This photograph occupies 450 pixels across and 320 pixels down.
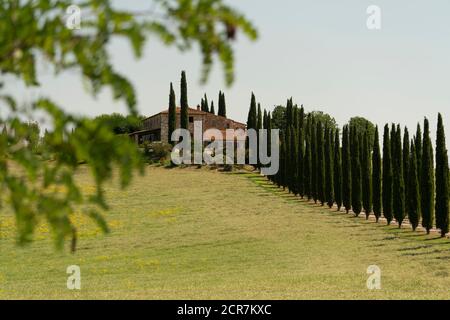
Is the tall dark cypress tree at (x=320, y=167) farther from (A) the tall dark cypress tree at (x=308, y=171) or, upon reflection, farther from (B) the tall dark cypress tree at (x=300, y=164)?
(B) the tall dark cypress tree at (x=300, y=164)

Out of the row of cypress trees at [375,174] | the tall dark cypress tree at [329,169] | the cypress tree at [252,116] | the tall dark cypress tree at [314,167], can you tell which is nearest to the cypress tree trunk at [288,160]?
the row of cypress trees at [375,174]

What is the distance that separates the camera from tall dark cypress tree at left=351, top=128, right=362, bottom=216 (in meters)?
44.9

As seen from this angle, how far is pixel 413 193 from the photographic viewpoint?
39.3 metres

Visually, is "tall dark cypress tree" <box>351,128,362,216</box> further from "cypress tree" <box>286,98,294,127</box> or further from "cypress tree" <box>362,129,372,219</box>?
"cypress tree" <box>286,98,294,127</box>

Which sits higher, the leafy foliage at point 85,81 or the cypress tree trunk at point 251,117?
the cypress tree trunk at point 251,117

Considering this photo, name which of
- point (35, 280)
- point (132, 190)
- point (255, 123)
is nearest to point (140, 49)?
point (35, 280)

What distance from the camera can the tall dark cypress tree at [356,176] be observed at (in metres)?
44.9

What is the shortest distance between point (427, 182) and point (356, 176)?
28.0ft

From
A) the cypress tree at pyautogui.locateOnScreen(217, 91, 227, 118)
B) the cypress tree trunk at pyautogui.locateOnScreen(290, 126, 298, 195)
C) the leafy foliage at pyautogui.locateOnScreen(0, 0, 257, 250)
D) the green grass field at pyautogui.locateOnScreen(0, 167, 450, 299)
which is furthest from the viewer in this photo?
the cypress tree at pyautogui.locateOnScreen(217, 91, 227, 118)

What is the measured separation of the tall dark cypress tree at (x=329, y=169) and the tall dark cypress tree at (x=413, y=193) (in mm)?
10476

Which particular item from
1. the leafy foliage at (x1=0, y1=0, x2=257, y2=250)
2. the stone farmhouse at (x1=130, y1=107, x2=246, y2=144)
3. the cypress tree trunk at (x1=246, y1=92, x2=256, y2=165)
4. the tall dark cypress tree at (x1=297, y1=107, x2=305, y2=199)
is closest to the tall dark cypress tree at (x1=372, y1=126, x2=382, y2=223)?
the tall dark cypress tree at (x1=297, y1=107, x2=305, y2=199)

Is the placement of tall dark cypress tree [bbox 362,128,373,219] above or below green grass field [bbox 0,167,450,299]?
above

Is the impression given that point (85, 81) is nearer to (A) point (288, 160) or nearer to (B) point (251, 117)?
(A) point (288, 160)

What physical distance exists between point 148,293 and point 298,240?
15164 mm
